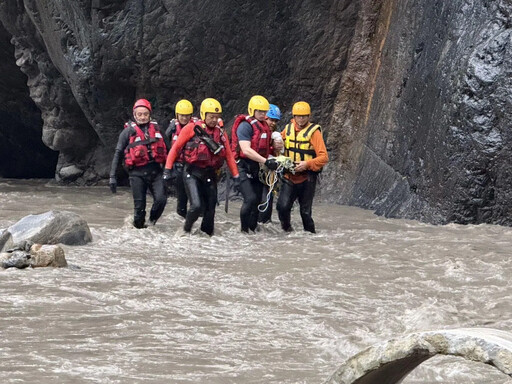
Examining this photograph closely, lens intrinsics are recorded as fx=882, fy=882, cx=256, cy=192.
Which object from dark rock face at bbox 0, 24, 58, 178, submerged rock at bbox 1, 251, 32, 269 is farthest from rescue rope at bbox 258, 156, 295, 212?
dark rock face at bbox 0, 24, 58, 178

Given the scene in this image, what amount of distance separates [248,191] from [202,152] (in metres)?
1.01

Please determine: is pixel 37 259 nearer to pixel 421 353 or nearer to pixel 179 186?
pixel 179 186

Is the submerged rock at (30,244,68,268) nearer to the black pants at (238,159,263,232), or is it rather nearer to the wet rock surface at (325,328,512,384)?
the black pants at (238,159,263,232)

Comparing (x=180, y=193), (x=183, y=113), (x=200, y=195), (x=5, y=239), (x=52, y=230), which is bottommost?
(x=5, y=239)

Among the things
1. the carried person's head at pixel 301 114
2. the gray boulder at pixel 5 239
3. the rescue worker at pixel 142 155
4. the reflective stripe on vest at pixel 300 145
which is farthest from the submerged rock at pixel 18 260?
the carried person's head at pixel 301 114

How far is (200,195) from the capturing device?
10.9 m

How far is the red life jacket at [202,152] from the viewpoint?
10680mm

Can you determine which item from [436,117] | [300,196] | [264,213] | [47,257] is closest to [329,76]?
[436,117]

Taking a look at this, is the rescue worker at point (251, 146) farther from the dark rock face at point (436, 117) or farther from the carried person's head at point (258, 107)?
the dark rock face at point (436, 117)

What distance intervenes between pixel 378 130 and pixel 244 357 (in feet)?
33.3

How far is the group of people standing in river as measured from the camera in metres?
10.7

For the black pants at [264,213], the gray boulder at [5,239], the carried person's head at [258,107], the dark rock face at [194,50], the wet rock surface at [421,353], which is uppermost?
the dark rock face at [194,50]

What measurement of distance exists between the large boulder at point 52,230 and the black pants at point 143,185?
1.17 metres

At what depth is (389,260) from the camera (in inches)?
357
